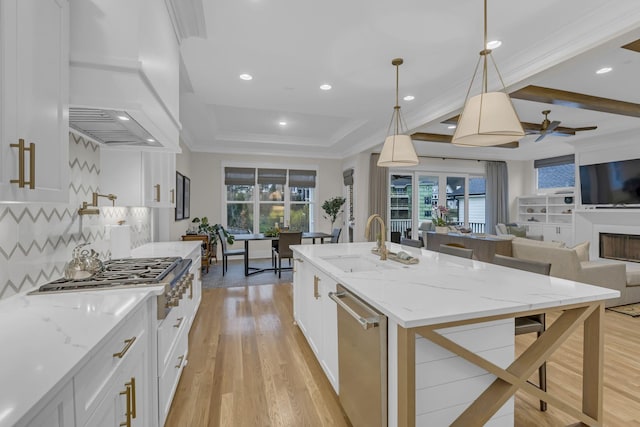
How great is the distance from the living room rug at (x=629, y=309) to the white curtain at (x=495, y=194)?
16.4ft

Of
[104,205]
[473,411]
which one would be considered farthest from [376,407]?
[104,205]

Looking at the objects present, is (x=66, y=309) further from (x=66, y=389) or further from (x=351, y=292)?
(x=351, y=292)

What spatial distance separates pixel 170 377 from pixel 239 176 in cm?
590

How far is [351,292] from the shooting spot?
1.65 m

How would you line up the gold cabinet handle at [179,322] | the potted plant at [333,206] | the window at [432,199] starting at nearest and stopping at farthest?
the gold cabinet handle at [179,322], the potted plant at [333,206], the window at [432,199]

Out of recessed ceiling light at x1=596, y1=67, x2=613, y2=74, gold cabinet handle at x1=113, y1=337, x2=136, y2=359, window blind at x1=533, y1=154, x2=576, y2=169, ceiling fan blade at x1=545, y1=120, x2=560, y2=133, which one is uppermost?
recessed ceiling light at x1=596, y1=67, x2=613, y2=74

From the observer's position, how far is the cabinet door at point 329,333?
76.8 inches

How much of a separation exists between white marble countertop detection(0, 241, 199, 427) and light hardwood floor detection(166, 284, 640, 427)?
1.01 m

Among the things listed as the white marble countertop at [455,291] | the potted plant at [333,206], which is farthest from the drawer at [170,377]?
the potted plant at [333,206]

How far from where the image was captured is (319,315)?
2.31m

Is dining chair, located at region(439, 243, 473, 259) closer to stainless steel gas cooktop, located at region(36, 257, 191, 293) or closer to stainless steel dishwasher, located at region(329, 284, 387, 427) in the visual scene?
stainless steel dishwasher, located at region(329, 284, 387, 427)

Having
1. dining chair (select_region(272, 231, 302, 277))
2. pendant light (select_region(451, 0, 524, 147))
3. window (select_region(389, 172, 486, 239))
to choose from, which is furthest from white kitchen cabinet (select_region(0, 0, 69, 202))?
window (select_region(389, 172, 486, 239))

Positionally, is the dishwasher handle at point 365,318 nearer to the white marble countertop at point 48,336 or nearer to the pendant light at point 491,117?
the white marble countertop at point 48,336

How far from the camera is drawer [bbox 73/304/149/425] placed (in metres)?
0.90
